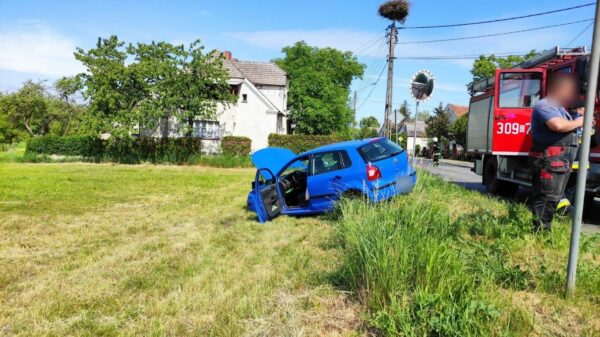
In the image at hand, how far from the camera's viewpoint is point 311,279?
13.6 feet

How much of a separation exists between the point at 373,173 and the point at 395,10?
16829 mm

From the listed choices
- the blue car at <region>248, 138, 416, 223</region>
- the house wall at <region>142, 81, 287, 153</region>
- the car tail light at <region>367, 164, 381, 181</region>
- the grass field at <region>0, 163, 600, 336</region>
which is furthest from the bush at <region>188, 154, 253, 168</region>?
the car tail light at <region>367, 164, 381, 181</region>

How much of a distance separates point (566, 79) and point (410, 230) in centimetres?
238

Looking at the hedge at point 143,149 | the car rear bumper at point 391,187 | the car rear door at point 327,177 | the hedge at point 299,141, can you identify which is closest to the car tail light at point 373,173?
the car rear bumper at point 391,187

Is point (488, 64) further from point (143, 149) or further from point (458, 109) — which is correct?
point (143, 149)

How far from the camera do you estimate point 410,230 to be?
160 inches

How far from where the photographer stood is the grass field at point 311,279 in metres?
2.99

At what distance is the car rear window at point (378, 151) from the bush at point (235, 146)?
19.0 metres

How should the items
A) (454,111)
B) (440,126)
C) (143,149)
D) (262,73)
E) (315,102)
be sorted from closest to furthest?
(143,149)
(262,73)
(315,102)
(440,126)
(454,111)

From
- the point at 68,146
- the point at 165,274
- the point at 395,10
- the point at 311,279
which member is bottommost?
the point at 165,274

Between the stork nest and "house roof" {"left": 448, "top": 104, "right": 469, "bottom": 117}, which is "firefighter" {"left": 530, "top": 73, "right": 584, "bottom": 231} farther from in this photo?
"house roof" {"left": 448, "top": 104, "right": 469, "bottom": 117}

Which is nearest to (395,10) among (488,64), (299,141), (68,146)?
(299,141)

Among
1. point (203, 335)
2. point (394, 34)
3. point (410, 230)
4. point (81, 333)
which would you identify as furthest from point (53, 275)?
point (394, 34)

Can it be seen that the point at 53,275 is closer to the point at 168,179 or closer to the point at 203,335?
the point at 203,335
